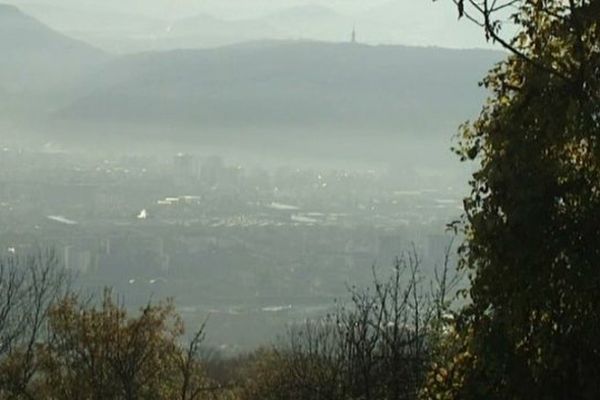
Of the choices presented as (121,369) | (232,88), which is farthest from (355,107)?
(121,369)

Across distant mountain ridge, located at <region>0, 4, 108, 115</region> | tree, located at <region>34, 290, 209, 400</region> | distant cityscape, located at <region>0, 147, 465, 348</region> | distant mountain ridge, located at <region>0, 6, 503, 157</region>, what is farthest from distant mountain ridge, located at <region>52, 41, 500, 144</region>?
tree, located at <region>34, 290, 209, 400</region>

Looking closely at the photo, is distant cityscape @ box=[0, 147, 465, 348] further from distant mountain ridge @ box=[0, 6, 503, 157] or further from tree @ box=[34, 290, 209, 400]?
tree @ box=[34, 290, 209, 400]

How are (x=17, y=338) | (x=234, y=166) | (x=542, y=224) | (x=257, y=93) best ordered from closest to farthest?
(x=542, y=224)
(x=17, y=338)
(x=234, y=166)
(x=257, y=93)

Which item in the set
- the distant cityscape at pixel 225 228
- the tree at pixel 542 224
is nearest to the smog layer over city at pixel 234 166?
the distant cityscape at pixel 225 228

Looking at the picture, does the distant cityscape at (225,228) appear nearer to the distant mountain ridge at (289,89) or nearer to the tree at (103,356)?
→ the distant mountain ridge at (289,89)

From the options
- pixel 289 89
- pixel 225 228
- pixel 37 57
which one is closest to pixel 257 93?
pixel 289 89

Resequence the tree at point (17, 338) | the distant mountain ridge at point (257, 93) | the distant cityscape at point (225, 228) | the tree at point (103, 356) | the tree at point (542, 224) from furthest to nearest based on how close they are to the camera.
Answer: the distant mountain ridge at point (257, 93)
the distant cityscape at point (225, 228)
the tree at point (103, 356)
the tree at point (17, 338)
the tree at point (542, 224)

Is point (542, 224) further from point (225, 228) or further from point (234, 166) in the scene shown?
point (234, 166)
